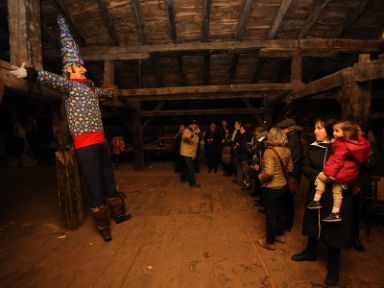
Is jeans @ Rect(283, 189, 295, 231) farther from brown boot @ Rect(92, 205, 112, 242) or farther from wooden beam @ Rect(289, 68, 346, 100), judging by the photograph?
brown boot @ Rect(92, 205, 112, 242)

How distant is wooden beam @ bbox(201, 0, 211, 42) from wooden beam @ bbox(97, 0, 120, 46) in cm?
231

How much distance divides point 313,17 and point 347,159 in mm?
4657

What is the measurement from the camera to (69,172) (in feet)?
13.0

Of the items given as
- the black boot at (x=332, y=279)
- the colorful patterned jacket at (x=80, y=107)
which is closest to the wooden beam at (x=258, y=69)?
the colorful patterned jacket at (x=80, y=107)

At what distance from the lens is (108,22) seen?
5637 mm

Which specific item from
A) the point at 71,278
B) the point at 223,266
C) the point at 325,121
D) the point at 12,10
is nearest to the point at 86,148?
the point at 71,278

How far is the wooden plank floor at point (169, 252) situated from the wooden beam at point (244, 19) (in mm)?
4318

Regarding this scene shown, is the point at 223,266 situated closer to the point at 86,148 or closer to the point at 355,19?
the point at 86,148

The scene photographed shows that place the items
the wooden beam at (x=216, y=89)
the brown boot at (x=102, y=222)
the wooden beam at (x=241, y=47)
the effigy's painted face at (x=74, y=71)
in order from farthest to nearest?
the wooden beam at (x=216, y=89), the wooden beam at (x=241, y=47), the brown boot at (x=102, y=222), the effigy's painted face at (x=74, y=71)

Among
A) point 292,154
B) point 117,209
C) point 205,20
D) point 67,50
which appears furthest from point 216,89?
point 117,209

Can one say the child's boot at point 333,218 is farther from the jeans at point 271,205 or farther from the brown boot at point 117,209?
the brown boot at point 117,209

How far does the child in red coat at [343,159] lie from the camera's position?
92.7 inches

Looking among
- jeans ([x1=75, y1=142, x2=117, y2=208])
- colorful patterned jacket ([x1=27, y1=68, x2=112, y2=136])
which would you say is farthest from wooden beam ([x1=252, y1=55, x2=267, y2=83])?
jeans ([x1=75, y1=142, x2=117, y2=208])

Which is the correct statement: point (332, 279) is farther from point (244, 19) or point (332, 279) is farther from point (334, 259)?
point (244, 19)
